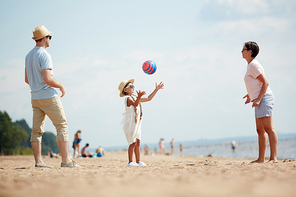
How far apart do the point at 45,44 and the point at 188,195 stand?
175 inches

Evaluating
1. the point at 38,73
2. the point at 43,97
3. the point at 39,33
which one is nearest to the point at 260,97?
the point at 43,97

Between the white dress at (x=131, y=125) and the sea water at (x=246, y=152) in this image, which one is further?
the sea water at (x=246, y=152)

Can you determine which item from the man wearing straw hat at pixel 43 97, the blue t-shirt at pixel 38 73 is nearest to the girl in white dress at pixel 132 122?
the man wearing straw hat at pixel 43 97

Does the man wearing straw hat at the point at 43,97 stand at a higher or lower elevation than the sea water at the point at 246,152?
higher

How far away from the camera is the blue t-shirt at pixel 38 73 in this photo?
5402 mm

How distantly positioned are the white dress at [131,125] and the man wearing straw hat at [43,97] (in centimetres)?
129

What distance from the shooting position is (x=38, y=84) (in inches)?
214

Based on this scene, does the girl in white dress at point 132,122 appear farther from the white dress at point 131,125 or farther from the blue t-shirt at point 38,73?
the blue t-shirt at point 38,73

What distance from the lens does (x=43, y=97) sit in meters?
5.38

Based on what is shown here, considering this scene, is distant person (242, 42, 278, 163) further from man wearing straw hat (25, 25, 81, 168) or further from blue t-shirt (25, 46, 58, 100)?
blue t-shirt (25, 46, 58, 100)

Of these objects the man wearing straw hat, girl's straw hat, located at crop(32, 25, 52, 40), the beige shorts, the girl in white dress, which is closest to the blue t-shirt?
the man wearing straw hat

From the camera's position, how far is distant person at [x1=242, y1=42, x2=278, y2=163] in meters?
5.55

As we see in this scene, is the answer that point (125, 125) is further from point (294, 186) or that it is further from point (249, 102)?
point (294, 186)

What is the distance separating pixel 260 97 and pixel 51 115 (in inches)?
161
